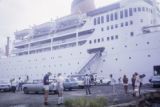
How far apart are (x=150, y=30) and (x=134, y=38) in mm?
2462

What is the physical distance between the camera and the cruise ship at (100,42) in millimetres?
33469

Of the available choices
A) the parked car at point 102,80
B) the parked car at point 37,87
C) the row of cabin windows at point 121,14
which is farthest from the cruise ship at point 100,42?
the parked car at point 37,87

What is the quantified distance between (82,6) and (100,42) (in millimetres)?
12304

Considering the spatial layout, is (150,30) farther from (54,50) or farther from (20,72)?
(20,72)

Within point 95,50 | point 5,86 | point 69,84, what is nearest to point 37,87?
point 69,84

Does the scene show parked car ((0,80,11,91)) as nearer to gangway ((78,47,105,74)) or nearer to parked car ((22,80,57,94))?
parked car ((22,80,57,94))

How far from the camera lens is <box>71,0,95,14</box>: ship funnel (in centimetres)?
4838

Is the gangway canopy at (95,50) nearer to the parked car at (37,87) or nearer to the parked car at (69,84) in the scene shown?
the parked car at (69,84)

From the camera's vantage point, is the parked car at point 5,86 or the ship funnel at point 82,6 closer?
the parked car at point 5,86

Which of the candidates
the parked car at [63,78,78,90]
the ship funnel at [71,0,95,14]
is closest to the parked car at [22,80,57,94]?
the parked car at [63,78,78,90]

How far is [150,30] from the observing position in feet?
114

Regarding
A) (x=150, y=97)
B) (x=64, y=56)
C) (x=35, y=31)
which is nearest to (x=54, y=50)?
(x=64, y=56)

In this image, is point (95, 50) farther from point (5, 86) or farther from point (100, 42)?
point (5, 86)

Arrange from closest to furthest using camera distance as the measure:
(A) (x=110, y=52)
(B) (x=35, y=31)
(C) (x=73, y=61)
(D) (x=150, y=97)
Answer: (D) (x=150, y=97) < (A) (x=110, y=52) < (C) (x=73, y=61) < (B) (x=35, y=31)
